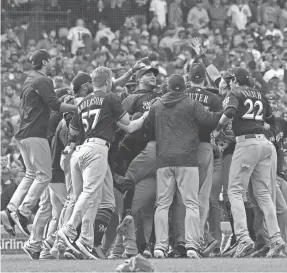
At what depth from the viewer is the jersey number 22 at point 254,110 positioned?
495 inches

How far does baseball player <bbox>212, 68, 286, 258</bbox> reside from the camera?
1242 cm

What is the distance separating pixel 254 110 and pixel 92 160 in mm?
2218

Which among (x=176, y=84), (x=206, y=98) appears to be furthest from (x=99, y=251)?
(x=206, y=98)

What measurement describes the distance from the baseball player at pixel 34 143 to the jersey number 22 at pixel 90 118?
295mm

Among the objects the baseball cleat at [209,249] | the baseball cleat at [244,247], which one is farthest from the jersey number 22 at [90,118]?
the baseball cleat at [244,247]

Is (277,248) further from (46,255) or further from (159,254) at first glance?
(46,255)

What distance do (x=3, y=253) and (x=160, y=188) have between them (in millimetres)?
5769

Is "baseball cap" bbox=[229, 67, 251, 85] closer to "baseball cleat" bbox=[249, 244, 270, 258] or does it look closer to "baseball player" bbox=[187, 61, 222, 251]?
"baseball player" bbox=[187, 61, 222, 251]

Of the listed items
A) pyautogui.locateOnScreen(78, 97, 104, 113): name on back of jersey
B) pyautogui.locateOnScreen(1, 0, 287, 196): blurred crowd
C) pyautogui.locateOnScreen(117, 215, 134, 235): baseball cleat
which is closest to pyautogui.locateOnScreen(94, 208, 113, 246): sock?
pyautogui.locateOnScreen(117, 215, 134, 235): baseball cleat

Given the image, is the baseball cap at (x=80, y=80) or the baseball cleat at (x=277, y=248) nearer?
the baseball cleat at (x=277, y=248)

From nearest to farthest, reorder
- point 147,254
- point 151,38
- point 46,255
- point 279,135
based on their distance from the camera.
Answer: point 147,254
point 46,255
point 279,135
point 151,38

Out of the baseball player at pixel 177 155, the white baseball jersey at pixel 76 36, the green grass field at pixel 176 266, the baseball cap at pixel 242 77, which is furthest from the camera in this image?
the white baseball jersey at pixel 76 36

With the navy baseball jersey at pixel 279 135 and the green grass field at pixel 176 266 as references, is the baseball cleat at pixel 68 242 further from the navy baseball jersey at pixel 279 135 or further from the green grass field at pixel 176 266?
the navy baseball jersey at pixel 279 135

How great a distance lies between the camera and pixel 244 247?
485 inches
